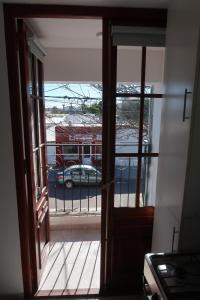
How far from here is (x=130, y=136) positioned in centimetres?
162

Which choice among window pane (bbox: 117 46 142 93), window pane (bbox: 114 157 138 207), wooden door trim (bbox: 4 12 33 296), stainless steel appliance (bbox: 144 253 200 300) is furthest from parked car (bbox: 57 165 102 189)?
stainless steel appliance (bbox: 144 253 200 300)

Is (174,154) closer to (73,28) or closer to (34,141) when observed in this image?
(34,141)

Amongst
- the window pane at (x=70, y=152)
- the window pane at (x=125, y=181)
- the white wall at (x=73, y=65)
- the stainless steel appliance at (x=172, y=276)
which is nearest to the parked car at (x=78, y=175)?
the window pane at (x=70, y=152)

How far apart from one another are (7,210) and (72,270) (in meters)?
0.98

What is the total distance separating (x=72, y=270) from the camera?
6.92 ft

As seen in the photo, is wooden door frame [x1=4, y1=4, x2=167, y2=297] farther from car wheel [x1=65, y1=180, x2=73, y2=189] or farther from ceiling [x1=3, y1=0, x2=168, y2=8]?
car wheel [x1=65, y1=180, x2=73, y2=189]

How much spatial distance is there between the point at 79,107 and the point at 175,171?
2347mm

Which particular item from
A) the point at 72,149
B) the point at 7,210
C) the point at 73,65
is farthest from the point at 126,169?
the point at 72,149

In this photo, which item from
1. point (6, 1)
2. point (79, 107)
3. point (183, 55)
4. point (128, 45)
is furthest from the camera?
point (79, 107)

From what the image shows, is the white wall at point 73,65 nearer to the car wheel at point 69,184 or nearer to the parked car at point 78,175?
the parked car at point 78,175

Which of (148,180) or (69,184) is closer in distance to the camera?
(148,180)

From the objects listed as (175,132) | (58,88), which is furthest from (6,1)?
(58,88)

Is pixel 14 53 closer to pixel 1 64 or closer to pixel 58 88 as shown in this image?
pixel 1 64

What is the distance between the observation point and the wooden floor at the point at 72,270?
188 cm
